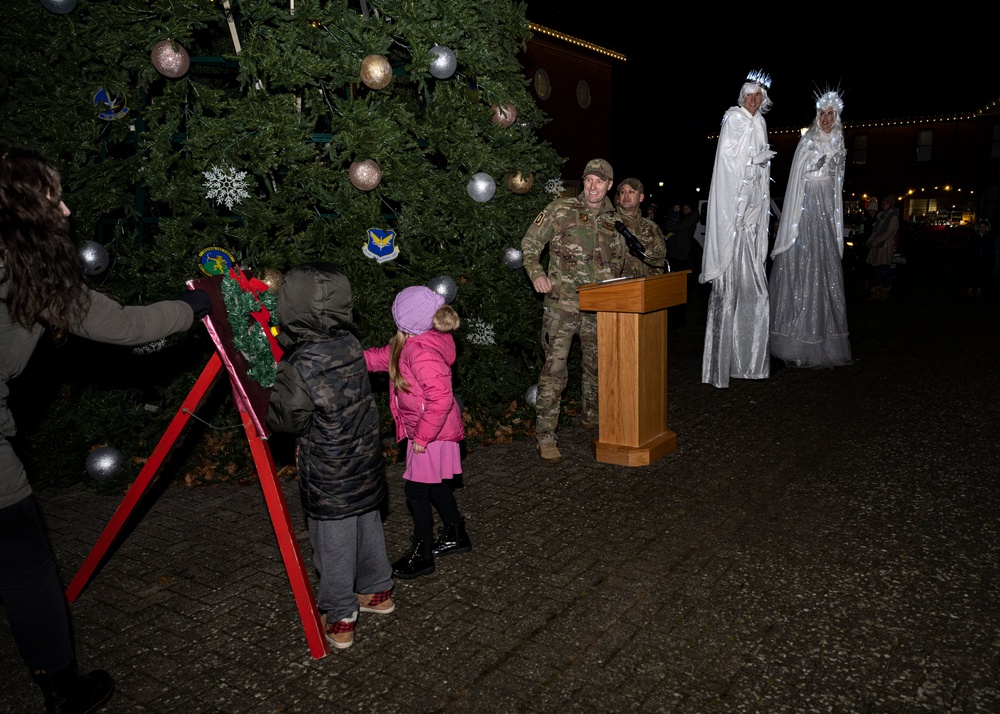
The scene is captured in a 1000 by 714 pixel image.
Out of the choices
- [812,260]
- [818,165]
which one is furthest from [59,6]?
[812,260]

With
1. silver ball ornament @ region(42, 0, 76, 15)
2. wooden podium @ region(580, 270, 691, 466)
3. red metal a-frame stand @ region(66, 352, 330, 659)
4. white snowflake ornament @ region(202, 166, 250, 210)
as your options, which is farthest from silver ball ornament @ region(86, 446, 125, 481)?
wooden podium @ region(580, 270, 691, 466)

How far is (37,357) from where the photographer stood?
238 inches

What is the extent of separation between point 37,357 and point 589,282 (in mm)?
4401

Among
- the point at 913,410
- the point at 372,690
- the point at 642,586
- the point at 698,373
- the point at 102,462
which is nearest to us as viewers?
the point at 372,690

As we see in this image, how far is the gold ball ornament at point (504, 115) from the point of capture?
665 cm

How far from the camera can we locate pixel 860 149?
43594 mm

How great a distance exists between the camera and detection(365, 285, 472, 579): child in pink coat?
13.2ft

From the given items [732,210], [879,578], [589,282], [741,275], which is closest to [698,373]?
[741,275]

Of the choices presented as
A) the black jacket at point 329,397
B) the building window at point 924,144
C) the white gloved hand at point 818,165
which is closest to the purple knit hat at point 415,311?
the black jacket at point 329,397

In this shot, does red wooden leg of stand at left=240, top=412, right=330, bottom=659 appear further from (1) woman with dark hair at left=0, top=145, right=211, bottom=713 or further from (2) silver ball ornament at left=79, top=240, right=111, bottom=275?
(2) silver ball ornament at left=79, top=240, right=111, bottom=275

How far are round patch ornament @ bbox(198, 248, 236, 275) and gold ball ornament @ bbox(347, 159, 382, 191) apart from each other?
Answer: 3.66ft

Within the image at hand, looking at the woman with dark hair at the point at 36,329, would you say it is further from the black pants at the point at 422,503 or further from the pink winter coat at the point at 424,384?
the black pants at the point at 422,503

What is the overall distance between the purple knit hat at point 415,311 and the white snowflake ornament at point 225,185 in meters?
2.42

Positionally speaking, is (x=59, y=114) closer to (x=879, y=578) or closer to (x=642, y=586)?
(x=642, y=586)
